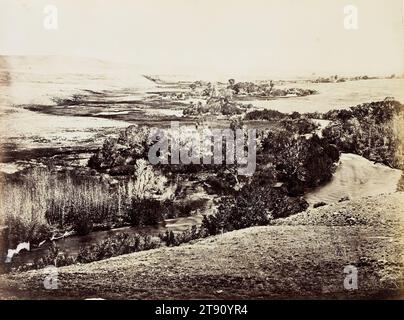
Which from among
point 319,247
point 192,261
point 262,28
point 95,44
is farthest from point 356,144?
point 95,44

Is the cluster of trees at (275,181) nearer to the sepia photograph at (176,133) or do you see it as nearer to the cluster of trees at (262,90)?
the sepia photograph at (176,133)

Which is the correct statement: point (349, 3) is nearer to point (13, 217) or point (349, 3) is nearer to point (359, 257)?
point (359, 257)

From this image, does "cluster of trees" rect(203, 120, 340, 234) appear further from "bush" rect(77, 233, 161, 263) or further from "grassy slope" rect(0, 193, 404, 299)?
"bush" rect(77, 233, 161, 263)

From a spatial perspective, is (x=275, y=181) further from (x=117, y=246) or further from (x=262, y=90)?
(x=117, y=246)

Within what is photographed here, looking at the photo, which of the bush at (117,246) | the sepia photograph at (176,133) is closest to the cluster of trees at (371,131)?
the sepia photograph at (176,133)

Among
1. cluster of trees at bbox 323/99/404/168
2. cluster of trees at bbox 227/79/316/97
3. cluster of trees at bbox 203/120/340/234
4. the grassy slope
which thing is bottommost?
the grassy slope

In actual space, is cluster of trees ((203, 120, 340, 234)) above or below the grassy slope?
above

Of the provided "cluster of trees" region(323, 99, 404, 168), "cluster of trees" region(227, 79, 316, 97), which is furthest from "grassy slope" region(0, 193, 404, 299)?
"cluster of trees" region(227, 79, 316, 97)

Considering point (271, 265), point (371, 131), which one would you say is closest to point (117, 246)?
point (271, 265)
